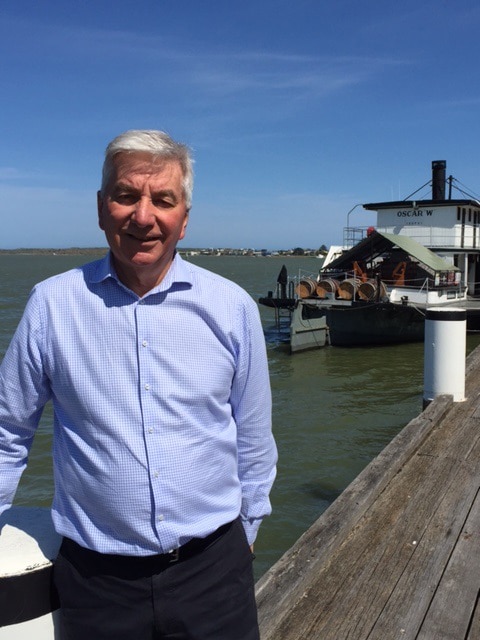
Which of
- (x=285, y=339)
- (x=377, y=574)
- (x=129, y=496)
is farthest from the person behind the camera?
(x=285, y=339)

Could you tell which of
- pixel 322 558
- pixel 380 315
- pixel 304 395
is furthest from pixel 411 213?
pixel 322 558

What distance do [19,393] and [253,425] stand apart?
73cm

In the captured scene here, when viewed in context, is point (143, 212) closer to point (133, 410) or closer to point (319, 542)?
point (133, 410)

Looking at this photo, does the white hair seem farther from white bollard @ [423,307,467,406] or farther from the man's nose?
white bollard @ [423,307,467,406]

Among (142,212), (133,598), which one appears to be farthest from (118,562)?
(142,212)

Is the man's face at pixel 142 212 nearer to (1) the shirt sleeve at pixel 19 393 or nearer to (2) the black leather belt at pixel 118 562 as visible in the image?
(1) the shirt sleeve at pixel 19 393

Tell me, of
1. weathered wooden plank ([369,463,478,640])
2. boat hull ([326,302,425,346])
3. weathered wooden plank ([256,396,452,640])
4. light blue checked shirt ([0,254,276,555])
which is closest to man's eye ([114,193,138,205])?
light blue checked shirt ([0,254,276,555])

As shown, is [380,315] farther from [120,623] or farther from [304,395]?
[120,623]

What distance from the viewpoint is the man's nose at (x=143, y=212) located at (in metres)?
1.82

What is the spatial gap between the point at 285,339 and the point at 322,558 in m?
18.0

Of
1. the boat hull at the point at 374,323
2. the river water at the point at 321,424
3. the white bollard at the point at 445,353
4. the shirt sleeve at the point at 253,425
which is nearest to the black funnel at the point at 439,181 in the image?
the river water at the point at 321,424

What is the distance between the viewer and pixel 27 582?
5.92ft

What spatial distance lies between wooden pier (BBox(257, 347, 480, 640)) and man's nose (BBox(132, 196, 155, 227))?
5.90 feet

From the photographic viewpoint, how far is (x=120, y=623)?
6.02 feet
